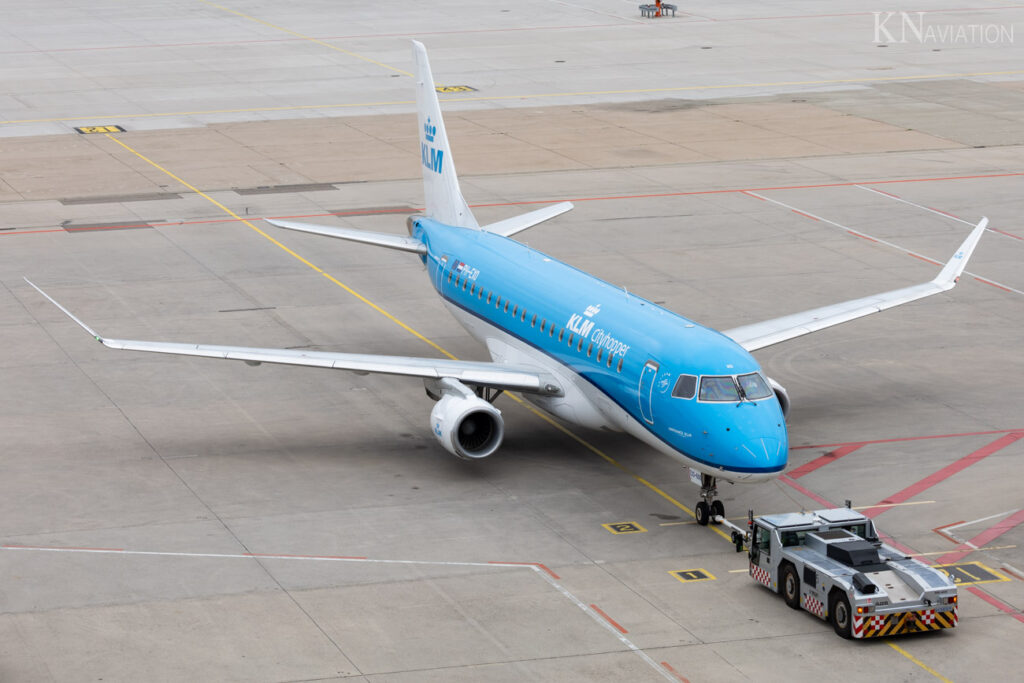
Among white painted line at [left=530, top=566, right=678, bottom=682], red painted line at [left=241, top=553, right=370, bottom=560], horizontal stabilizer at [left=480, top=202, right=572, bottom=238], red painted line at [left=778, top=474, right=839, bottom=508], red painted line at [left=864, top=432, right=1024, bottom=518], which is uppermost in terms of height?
horizontal stabilizer at [left=480, top=202, right=572, bottom=238]

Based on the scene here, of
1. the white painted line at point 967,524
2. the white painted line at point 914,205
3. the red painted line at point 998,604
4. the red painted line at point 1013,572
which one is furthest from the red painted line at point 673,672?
the white painted line at point 914,205

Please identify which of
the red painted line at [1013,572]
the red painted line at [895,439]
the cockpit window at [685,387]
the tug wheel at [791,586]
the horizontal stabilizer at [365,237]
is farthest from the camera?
the horizontal stabilizer at [365,237]

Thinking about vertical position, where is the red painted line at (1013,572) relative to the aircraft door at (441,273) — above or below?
below

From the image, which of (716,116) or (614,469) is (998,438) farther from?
(716,116)

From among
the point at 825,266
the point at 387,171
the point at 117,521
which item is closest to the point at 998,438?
the point at 825,266

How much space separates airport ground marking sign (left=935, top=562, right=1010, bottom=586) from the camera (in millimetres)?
32312

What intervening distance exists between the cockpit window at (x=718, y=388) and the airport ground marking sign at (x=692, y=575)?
3.91m

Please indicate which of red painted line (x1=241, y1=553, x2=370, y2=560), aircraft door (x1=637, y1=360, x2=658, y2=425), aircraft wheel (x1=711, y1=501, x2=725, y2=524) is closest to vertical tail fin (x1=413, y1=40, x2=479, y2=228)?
aircraft door (x1=637, y1=360, x2=658, y2=425)

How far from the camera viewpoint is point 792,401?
44.0 meters

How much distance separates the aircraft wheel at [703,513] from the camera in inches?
1382

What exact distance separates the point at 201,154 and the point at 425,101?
29712 mm

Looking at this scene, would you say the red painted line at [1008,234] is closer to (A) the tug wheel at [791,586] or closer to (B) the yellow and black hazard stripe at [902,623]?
(A) the tug wheel at [791,586]

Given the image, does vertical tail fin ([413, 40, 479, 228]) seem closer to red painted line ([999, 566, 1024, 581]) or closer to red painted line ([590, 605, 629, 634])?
red painted line ([590, 605, 629, 634])

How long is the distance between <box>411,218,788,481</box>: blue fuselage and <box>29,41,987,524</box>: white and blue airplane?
4 cm
